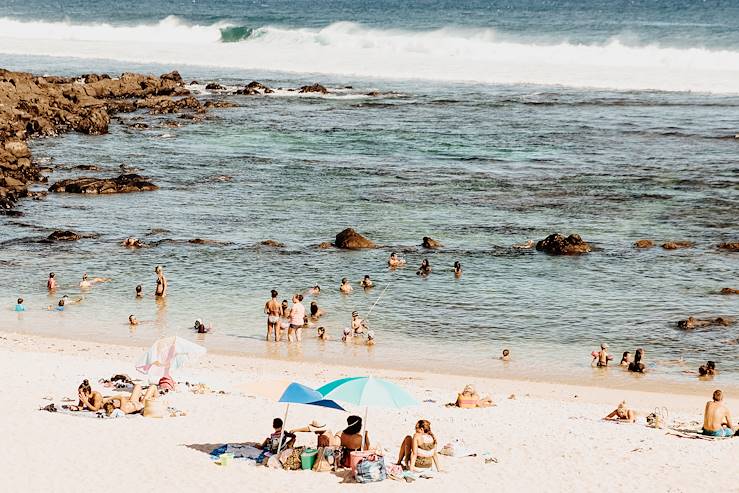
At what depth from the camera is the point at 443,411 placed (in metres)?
20.7

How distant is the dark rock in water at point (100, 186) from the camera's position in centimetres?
4138

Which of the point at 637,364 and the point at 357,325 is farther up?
the point at 357,325

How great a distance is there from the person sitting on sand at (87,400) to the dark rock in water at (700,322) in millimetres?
13972

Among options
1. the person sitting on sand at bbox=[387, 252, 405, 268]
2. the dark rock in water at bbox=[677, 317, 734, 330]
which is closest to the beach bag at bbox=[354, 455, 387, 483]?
the dark rock in water at bbox=[677, 317, 734, 330]

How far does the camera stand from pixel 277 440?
17.5 metres

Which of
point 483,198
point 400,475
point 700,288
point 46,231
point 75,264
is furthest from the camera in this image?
point 483,198

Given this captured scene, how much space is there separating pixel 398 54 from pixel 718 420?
81.2m

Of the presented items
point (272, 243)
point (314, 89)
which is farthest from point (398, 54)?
point (272, 243)

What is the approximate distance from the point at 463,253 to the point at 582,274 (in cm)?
381

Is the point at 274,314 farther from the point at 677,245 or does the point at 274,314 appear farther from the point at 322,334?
the point at 677,245

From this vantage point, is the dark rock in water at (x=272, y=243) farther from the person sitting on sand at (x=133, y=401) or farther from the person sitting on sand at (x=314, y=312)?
the person sitting on sand at (x=133, y=401)

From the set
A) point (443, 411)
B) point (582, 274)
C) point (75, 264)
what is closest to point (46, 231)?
point (75, 264)

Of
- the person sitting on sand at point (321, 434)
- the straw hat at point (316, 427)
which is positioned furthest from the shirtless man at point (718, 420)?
the straw hat at point (316, 427)

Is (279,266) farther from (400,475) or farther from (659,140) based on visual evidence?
(659,140)
